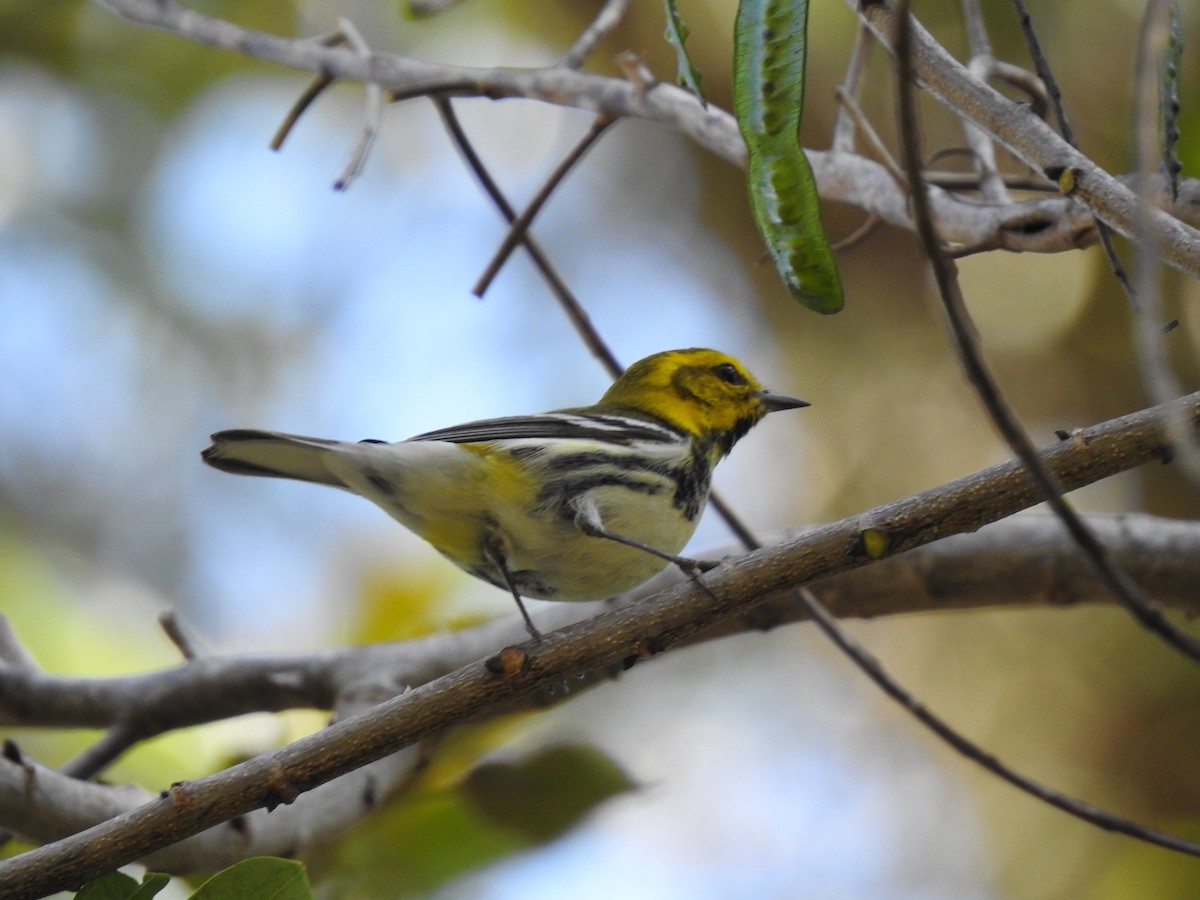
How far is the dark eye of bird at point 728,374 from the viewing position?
9.57 ft

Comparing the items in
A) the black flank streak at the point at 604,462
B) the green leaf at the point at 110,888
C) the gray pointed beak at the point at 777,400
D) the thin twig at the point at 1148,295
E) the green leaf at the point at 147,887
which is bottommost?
the green leaf at the point at 147,887

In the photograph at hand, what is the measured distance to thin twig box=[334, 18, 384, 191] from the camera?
2.28 meters

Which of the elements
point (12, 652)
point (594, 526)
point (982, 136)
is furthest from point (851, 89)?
point (12, 652)

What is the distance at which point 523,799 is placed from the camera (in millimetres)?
2504

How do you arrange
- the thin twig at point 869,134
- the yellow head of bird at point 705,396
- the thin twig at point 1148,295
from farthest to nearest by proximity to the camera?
the yellow head of bird at point 705,396 < the thin twig at point 869,134 < the thin twig at point 1148,295

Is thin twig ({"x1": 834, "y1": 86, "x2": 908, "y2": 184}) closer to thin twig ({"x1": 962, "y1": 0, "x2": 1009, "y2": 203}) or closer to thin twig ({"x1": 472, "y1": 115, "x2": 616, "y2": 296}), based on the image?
thin twig ({"x1": 962, "y1": 0, "x2": 1009, "y2": 203})

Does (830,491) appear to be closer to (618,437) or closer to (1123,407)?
(1123,407)

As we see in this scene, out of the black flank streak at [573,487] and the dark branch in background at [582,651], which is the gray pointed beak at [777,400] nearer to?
the black flank streak at [573,487]

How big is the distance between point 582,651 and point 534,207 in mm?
1035

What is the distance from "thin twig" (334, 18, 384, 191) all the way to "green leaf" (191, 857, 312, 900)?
4.28 feet

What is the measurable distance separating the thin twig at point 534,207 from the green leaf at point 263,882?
1225 millimetres

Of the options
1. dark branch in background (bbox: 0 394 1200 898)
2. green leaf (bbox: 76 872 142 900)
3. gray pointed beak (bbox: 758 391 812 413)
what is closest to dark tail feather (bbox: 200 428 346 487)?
dark branch in background (bbox: 0 394 1200 898)

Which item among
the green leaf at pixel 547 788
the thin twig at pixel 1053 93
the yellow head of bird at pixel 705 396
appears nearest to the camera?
the thin twig at pixel 1053 93

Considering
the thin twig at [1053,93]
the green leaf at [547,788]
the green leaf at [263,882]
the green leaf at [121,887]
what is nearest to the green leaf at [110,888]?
the green leaf at [121,887]
